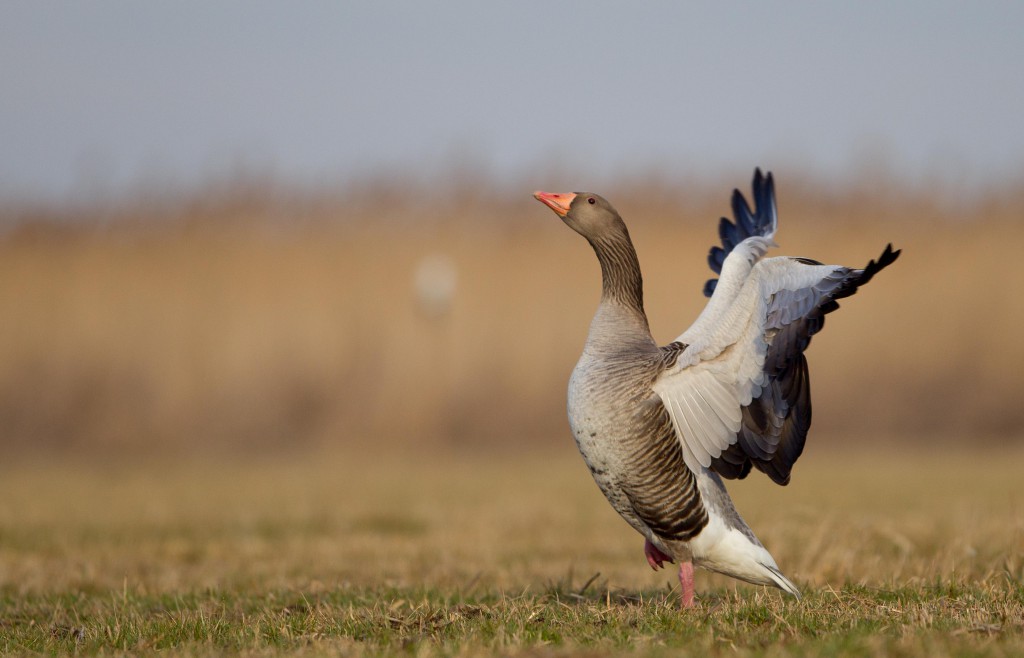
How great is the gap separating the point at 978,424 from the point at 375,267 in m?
10.1

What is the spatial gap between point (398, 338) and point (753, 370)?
498 inches

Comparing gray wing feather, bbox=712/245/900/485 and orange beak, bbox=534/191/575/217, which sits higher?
orange beak, bbox=534/191/575/217

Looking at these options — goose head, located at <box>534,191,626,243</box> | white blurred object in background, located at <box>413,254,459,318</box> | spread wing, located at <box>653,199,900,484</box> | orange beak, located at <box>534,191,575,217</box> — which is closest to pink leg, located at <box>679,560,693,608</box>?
spread wing, located at <box>653,199,900,484</box>

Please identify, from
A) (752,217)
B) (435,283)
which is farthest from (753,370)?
(435,283)

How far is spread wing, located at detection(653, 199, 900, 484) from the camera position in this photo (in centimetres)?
473

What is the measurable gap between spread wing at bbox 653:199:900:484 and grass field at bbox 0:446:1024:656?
684mm

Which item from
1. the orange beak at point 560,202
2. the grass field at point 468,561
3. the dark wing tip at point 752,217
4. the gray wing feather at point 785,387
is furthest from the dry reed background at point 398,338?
the gray wing feather at point 785,387

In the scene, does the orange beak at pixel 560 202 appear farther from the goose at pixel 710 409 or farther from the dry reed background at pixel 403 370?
the dry reed background at pixel 403 370

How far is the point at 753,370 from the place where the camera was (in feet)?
15.9

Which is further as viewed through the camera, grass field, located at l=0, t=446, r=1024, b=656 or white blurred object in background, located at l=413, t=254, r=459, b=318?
white blurred object in background, located at l=413, t=254, r=459, b=318

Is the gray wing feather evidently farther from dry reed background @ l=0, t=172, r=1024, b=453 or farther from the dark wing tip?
dry reed background @ l=0, t=172, r=1024, b=453

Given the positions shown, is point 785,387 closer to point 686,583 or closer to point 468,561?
point 686,583

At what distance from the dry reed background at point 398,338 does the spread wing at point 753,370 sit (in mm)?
11203

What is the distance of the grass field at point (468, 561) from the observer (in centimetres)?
411
